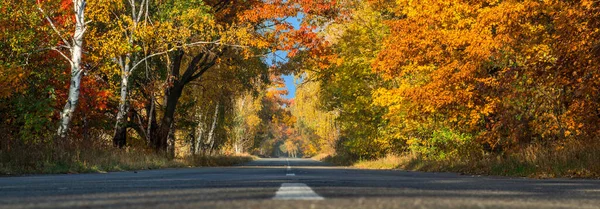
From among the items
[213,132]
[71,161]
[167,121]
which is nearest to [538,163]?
[71,161]

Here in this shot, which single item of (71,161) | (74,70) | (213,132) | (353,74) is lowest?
(71,161)

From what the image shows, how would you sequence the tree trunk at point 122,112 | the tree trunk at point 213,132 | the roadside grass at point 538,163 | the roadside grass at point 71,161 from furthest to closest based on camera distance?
the tree trunk at point 213,132
the tree trunk at point 122,112
the roadside grass at point 71,161
the roadside grass at point 538,163

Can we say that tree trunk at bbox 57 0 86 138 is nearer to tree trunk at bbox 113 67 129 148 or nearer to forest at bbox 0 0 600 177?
forest at bbox 0 0 600 177

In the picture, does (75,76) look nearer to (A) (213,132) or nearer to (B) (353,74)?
(B) (353,74)

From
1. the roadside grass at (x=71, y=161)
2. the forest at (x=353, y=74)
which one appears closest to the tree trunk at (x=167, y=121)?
the forest at (x=353, y=74)

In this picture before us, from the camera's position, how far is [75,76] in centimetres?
1872

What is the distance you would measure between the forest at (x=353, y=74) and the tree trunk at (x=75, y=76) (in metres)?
0.04

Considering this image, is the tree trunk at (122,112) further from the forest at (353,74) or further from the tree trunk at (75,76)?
the tree trunk at (75,76)

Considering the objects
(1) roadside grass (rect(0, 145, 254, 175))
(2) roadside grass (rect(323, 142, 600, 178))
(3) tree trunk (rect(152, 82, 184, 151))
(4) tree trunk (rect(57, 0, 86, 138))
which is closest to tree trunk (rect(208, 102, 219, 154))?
(3) tree trunk (rect(152, 82, 184, 151))

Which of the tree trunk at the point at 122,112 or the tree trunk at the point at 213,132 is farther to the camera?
the tree trunk at the point at 213,132

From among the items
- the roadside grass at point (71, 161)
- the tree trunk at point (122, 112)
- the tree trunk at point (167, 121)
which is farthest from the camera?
the tree trunk at point (167, 121)

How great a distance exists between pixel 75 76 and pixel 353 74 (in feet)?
43.5

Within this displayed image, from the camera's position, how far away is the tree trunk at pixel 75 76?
18.5 metres

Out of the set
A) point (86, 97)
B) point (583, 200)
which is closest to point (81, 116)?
point (86, 97)
